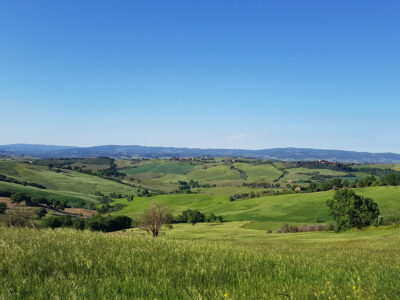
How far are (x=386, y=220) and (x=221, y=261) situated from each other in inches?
3905

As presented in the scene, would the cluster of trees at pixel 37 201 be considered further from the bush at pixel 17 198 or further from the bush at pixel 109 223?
the bush at pixel 109 223

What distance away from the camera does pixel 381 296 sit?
5.42 meters

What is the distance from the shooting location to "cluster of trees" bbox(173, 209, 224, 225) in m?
133

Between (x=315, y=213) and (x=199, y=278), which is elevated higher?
(x=199, y=278)

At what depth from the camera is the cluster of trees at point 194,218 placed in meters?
133

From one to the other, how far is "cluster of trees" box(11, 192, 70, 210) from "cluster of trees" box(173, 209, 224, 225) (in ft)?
208

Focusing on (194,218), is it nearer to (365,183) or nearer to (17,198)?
(365,183)

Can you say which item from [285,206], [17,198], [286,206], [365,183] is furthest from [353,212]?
[17,198]

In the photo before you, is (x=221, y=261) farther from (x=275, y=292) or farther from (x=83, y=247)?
(x=83, y=247)

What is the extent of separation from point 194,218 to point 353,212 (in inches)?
2734

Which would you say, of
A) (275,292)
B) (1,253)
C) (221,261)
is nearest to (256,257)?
(221,261)

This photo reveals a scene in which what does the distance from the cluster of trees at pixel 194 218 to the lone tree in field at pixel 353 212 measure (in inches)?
2365

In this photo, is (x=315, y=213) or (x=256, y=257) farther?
(x=315, y=213)

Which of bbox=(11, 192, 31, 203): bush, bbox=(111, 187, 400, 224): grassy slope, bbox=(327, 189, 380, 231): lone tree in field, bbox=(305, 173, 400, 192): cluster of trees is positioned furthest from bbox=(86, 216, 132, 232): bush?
bbox=(305, 173, 400, 192): cluster of trees
